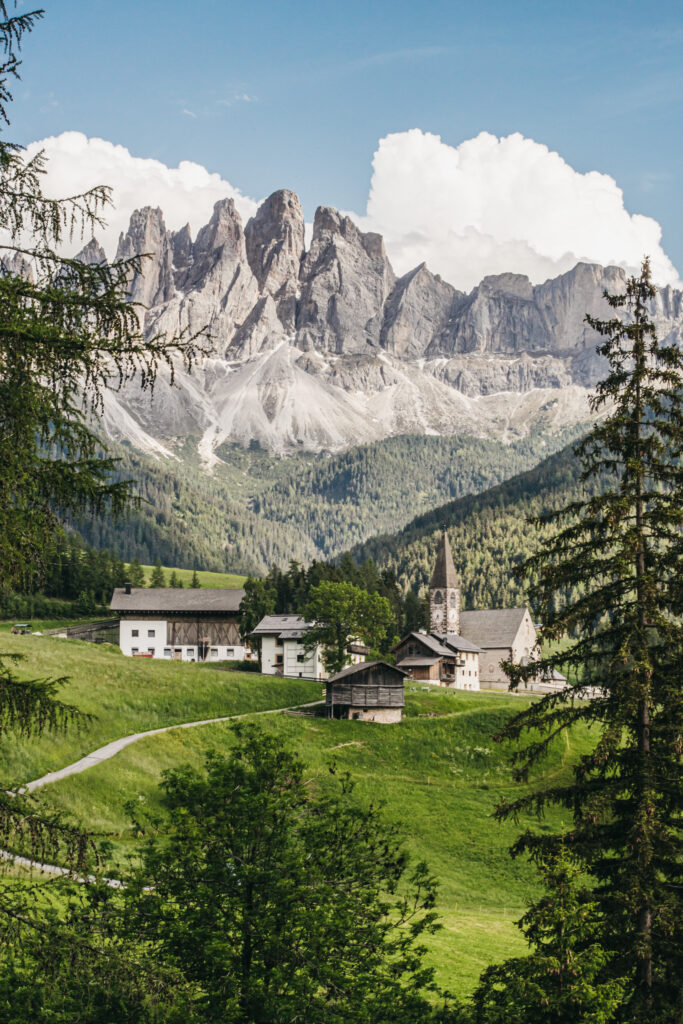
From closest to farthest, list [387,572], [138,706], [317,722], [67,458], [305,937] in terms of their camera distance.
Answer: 1. [67,458]
2. [305,937]
3. [138,706]
4. [317,722]
5. [387,572]

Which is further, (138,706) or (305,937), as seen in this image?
(138,706)

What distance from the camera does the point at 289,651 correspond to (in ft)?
314

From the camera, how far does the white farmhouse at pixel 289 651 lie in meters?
94.0

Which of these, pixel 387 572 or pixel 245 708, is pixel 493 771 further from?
pixel 387 572

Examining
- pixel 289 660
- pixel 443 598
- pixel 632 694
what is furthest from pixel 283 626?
pixel 632 694

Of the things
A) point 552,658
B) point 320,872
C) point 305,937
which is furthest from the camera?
point 552,658

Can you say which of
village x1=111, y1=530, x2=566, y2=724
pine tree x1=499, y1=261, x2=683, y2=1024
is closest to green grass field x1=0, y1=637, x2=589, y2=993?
village x1=111, y1=530, x2=566, y2=724

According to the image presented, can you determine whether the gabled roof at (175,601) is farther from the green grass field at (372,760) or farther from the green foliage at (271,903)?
the green foliage at (271,903)

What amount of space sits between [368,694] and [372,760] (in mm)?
10354

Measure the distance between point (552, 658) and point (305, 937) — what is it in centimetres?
710

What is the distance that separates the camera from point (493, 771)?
61781 millimetres

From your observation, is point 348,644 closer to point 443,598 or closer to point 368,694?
point 368,694

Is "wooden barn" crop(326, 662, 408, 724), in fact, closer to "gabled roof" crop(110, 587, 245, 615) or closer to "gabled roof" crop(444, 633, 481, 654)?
"gabled roof" crop(444, 633, 481, 654)

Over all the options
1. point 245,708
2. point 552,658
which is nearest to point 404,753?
point 245,708
